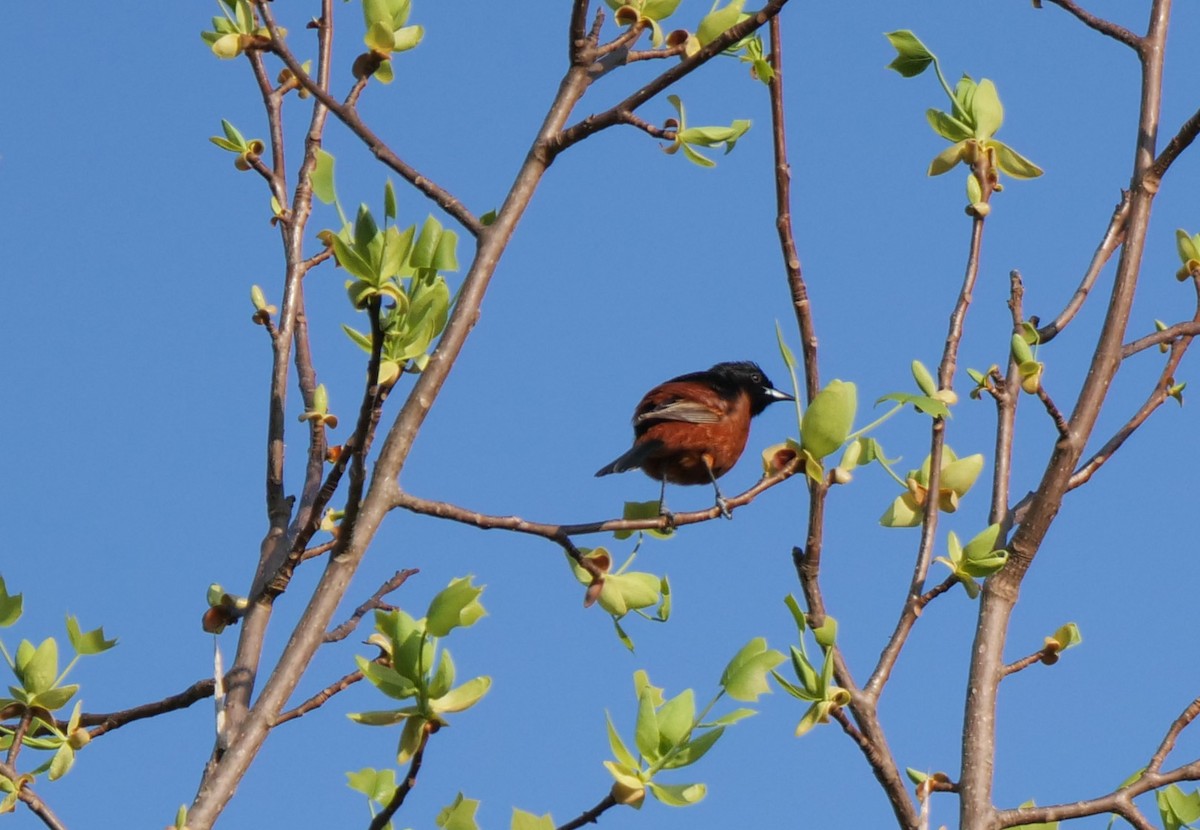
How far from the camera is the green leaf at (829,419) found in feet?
7.30

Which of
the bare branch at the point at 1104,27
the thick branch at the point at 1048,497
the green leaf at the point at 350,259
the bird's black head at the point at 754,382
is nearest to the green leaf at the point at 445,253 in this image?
the green leaf at the point at 350,259

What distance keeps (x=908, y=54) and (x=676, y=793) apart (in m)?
1.86

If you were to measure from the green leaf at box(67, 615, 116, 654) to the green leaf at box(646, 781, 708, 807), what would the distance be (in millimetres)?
1030

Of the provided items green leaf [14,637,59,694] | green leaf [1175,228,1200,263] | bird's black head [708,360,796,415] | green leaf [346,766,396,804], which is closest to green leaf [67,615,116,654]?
green leaf [14,637,59,694]

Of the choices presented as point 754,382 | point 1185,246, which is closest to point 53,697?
point 1185,246

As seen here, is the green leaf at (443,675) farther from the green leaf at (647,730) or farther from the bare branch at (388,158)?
the bare branch at (388,158)

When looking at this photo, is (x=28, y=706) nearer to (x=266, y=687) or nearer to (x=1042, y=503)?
(x=266, y=687)

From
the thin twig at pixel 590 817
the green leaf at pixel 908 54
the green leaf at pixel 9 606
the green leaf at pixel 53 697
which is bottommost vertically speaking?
the thin twig at pixel 590 817

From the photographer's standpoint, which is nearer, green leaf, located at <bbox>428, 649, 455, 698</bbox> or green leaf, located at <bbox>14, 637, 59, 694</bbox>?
green leaf, located at <bbox>428, 649, 455, 698</bbox>

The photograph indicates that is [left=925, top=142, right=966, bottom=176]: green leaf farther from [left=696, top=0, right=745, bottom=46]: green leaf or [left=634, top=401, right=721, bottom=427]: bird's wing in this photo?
[left=634, top=401, right=721, bottom=427]: bird's wing

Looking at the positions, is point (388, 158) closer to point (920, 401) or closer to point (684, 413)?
point (920, 401)

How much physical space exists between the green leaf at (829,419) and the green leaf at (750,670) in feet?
1.25

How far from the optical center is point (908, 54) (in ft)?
10.3

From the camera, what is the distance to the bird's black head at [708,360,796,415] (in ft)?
20.5
